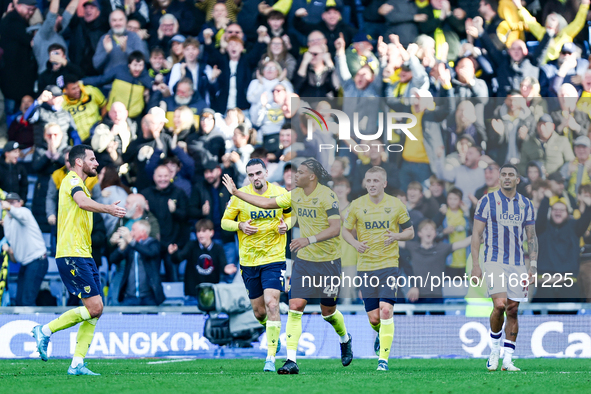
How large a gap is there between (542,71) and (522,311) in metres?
4.41

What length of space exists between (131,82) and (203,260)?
3.84 metres

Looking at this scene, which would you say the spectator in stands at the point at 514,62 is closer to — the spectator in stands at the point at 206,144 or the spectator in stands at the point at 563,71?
the spectator in stands at the point at 563,71

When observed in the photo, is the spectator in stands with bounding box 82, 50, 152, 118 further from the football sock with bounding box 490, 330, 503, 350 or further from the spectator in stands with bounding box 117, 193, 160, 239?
the football sock with bounding box 490, 330, 503, 350

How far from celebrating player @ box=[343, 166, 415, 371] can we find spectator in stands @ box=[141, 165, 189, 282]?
426cm

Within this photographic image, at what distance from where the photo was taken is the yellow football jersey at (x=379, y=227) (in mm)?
9609

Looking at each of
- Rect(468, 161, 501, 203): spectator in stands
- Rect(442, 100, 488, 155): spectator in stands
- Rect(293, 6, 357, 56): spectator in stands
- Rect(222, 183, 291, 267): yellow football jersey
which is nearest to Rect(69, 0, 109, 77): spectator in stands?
Rect(293, 6, 357, 56): spectator in stands

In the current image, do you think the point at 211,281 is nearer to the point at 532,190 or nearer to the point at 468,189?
the point at 468,189

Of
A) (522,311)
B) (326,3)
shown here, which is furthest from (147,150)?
(522,311)

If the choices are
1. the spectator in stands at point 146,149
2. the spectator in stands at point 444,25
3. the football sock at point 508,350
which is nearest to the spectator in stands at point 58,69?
the spectator in stands at point 146,149

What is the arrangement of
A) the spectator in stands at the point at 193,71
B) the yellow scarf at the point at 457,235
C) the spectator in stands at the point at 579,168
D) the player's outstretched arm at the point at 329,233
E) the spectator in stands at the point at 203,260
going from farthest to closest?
the spectator in stands at the point at 193,71 → the spectator in stands at the point at 203,260 → the spectator in stands at the point at 579,168 → the yellow scarf at the point at 457,235 → the player's outstretched arm at the point at 329,233

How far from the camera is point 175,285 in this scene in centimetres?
1331

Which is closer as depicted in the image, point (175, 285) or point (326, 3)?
point (175, 285)

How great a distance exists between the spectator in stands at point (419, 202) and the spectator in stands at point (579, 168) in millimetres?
2201

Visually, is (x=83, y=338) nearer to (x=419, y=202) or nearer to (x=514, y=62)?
(x=419, y=202)
